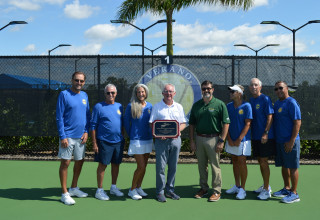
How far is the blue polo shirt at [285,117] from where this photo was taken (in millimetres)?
5004

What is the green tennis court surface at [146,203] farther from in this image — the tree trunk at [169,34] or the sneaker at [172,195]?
the tree trunk at [169,34]

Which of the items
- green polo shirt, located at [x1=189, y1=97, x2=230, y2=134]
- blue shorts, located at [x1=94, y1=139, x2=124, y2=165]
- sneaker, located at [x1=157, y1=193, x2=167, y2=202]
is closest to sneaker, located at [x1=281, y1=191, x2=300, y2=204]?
green polo shirt, located at [x1=189, y1=97, x2=230, y2=134]

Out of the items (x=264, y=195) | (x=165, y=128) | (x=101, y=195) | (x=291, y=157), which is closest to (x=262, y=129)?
(x=291, y=157)

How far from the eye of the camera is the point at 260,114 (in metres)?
5.25

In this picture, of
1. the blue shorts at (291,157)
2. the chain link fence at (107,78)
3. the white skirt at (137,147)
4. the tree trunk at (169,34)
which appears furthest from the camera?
the tree trunk at (169,34)

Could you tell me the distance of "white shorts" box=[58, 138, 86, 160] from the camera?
5.06 meters

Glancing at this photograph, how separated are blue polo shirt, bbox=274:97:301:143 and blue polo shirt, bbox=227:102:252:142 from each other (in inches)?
17.4

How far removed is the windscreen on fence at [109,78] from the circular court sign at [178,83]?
0.41 ft

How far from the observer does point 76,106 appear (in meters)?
5.08

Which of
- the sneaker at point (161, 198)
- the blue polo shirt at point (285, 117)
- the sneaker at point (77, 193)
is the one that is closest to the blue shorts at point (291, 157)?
the blue polo shirt at point (285, 117)

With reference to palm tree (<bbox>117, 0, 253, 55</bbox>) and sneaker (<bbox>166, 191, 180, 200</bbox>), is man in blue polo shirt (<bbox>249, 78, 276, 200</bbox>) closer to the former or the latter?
sneaker (<bbox>166, 191, 180, 200</bbox>)

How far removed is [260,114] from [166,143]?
1534mm

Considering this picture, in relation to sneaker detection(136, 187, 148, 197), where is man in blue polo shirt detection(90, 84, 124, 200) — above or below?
above

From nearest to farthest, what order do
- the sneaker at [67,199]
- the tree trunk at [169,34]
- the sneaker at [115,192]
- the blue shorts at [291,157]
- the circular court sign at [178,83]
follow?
the sneaker at [67,199] → the blue shorts at [291,157] → the sneaker at [115,192] → the circular court sign at [178,83] → the tree trunk at [169,34]
